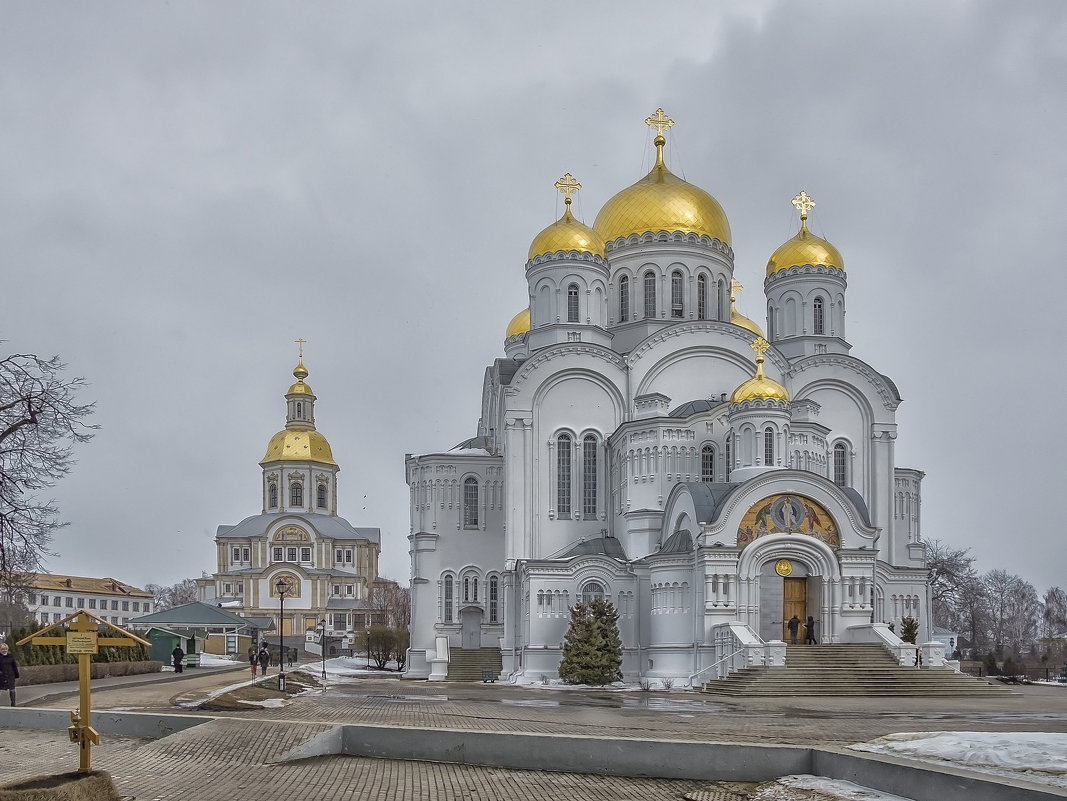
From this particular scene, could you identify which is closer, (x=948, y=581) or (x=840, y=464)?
(x=840, y=464)

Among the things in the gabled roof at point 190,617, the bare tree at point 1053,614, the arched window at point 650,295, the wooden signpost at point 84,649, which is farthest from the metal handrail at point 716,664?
the bare tree at point 1053,614

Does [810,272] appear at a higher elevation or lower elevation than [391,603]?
higher

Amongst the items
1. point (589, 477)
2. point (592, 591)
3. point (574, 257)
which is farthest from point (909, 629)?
point (574, 257)

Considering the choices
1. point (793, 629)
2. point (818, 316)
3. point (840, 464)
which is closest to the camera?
point (793, 629)

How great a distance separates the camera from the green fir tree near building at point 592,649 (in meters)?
33.1

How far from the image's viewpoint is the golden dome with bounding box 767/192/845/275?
42.6 m

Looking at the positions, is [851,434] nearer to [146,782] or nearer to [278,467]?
[146,782]

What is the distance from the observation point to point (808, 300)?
42.4 metres

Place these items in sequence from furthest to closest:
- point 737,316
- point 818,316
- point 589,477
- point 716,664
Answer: point 737,316 → point 818,316 → point 589,477 → point 716,664

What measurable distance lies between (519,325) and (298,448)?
36913 millimetres

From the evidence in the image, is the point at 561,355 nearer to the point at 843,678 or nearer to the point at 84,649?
the point at 843,678

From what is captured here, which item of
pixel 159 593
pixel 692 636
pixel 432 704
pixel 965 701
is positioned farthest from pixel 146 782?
pixel 159 593

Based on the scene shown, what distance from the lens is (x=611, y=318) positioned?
4269 centimetres

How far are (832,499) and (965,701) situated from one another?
800 centimetres
